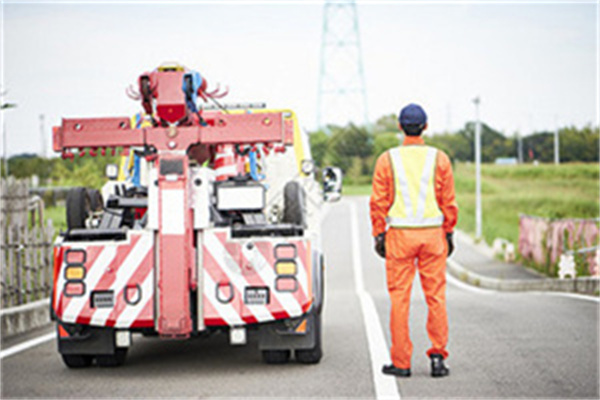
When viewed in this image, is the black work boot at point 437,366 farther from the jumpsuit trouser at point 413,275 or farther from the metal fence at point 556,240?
the metal fence at point 556,240

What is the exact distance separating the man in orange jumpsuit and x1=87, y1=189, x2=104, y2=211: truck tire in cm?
337

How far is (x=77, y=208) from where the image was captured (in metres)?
10.1

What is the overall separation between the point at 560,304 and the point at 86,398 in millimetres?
8166

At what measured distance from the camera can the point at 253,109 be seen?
14891mm

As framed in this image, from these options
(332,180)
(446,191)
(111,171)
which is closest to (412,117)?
(446,191)

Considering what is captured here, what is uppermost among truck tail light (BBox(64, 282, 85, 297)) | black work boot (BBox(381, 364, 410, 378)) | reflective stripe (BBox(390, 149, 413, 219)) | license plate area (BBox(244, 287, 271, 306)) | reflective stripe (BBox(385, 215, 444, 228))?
reflective stripe (BBox(390, 149, 413, 219))

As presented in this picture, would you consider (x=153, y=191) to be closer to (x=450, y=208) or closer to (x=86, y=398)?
(x=86, y=398)

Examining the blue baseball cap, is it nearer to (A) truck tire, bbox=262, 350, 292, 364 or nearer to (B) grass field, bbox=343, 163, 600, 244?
(A) truck tire, bbox=262, 350, 292, 364

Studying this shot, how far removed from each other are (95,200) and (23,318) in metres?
3.27

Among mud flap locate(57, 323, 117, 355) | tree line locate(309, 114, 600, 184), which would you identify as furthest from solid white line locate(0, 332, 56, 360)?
tree line locate(309, 114, 600, 184)

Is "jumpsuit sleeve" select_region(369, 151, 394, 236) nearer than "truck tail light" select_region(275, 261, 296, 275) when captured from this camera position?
Yes

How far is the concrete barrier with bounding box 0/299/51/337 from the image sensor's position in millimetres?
12641

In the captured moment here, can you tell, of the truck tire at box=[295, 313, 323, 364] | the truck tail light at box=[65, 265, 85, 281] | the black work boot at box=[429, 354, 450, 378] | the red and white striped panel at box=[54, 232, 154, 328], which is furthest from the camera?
the truck tire at box=[295, 313, 323, 364]

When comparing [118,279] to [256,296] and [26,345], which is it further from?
[26,345]
